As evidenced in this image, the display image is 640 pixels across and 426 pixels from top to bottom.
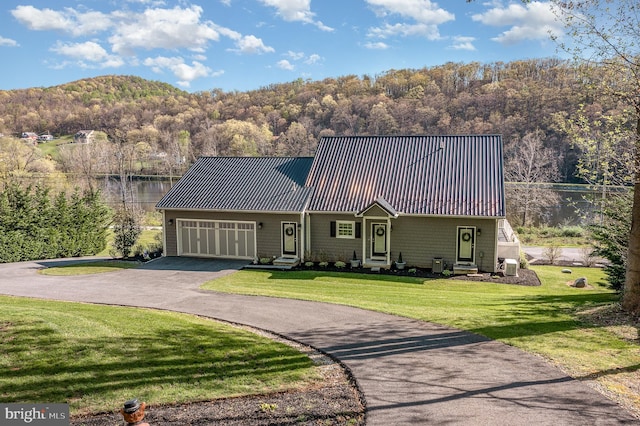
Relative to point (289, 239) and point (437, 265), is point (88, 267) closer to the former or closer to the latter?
point (289, 239)

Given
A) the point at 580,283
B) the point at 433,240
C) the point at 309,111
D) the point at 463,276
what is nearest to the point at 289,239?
the point at 433,240

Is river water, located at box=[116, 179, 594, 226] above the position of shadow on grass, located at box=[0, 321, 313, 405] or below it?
above

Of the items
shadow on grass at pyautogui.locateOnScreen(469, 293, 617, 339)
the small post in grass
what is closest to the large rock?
shadow on grass at pyautogui.locateOnScreen(469, 293, 617, 339)

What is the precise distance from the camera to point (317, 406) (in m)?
A: 6.12

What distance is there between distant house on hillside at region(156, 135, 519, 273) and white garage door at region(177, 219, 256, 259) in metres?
A: 0.05

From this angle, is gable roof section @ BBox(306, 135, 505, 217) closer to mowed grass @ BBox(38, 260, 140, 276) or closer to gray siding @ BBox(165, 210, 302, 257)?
gray siding @ BBox(165, 210, 302, 257)

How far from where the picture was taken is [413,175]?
1969 cm

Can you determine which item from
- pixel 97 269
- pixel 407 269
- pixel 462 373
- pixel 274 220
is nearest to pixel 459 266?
pixel 407 269

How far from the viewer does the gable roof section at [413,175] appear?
58.9 feet

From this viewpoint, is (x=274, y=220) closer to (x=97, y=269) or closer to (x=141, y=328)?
(x=97, y=269)

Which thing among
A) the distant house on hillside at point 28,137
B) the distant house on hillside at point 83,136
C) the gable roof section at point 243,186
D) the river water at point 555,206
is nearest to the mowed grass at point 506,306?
the gable roof section at point 243,186

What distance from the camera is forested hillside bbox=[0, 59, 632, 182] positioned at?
220 feet

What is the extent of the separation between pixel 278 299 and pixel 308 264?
6272 millimetres

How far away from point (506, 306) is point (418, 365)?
18.1ft
